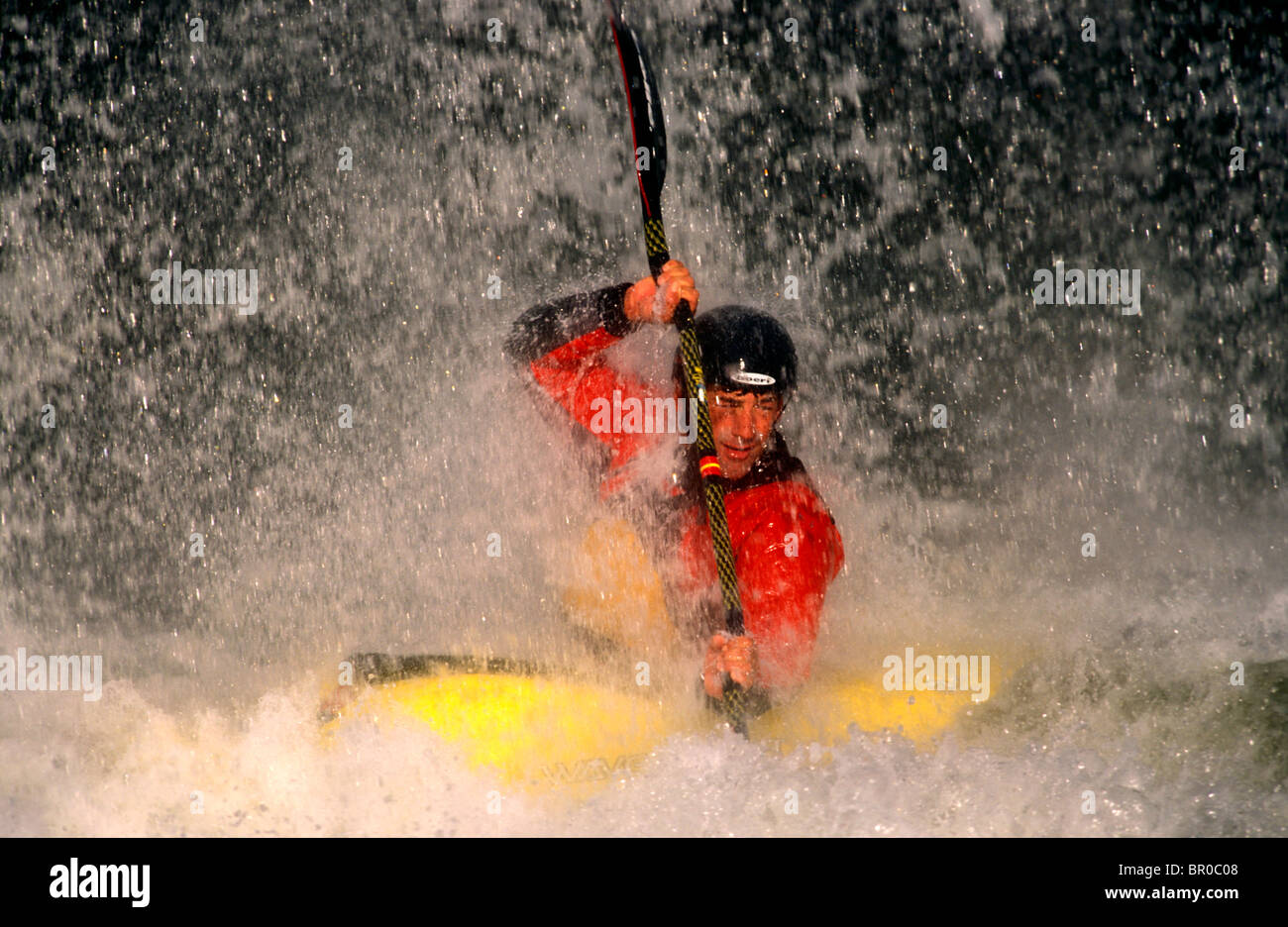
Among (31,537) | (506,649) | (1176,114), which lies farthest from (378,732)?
(1176,114)

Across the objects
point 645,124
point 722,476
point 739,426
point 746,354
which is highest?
point 645,124

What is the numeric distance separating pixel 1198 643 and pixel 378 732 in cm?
299

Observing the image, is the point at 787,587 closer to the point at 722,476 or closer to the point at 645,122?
the point at 722,476

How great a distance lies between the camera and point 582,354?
3.17 meters

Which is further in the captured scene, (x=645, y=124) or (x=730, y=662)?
(x=645, y=124)

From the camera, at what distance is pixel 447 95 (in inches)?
208

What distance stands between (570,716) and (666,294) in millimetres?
1330

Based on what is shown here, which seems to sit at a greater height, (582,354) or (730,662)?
(582,354)

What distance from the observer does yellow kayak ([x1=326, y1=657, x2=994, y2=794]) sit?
2900 mm

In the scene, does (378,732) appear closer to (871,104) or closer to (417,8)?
(417,8)

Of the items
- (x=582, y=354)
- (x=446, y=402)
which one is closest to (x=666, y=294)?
(x=582, y=354)

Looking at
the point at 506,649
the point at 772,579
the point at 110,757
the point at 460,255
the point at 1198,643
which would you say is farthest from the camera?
the point at 460,255

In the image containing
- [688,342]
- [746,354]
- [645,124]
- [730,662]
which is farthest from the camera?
[645,124]

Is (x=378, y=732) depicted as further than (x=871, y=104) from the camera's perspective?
No
